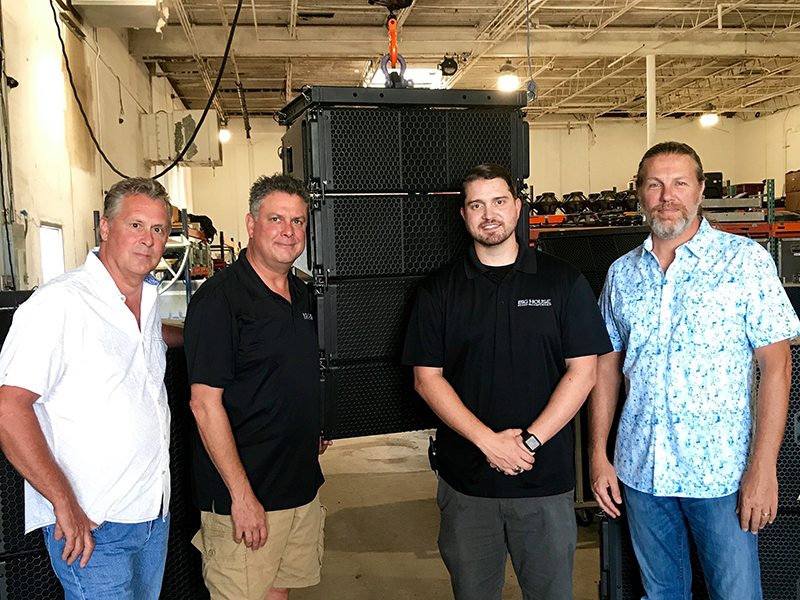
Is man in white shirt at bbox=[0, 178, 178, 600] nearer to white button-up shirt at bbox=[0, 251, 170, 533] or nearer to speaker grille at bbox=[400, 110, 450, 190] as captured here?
white button-up shirt at bbox=[0, 251, 170, 533]

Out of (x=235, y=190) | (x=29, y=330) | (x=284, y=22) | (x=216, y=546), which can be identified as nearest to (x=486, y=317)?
→ (x=216, y=546)

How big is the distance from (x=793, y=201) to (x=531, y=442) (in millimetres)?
8426

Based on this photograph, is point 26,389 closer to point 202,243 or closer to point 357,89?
point 357,89

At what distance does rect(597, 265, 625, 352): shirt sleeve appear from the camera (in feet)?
6.73

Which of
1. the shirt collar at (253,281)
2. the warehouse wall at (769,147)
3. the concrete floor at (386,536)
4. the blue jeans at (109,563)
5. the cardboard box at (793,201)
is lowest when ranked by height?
the concrete floor at (386,536)

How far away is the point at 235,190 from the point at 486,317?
14.8 metres

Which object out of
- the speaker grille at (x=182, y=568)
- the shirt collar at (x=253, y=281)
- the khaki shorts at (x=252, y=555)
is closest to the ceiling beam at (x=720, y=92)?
the shirt collar at (x=253, y=281)

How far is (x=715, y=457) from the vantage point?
182cm

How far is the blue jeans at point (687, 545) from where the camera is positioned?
1.81 metres

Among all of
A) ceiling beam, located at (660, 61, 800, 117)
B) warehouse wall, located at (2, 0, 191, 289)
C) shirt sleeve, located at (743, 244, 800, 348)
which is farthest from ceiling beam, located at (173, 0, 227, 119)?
ceiling beam, located at (660, 61, 800, 117)

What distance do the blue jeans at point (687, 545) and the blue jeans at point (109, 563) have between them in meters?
1.36

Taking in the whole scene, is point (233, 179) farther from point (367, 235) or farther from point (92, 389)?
point (92, 389)

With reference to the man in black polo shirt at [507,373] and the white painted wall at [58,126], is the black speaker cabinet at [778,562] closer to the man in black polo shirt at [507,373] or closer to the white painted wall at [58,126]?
the man in black polo shirt at [507,373]

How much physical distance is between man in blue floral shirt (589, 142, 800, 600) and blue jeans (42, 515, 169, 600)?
4.43ft
